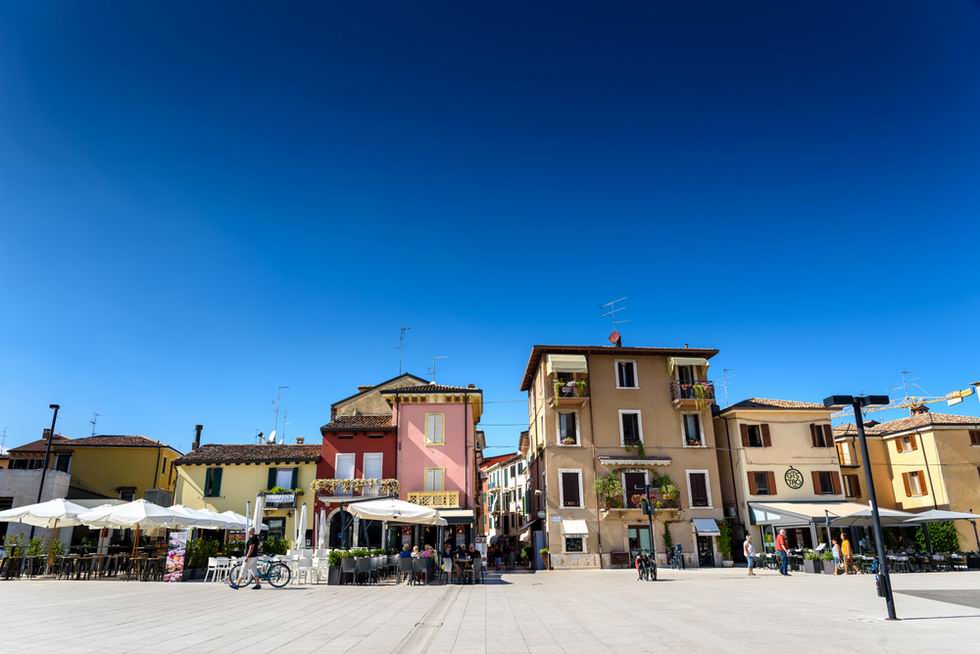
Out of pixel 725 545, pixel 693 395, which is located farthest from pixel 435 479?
pixel 725 545

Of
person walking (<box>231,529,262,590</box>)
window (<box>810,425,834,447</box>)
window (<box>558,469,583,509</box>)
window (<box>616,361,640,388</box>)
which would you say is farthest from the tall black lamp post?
window (<box>810,425,834,447</box>)

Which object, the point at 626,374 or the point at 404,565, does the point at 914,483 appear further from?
the point at 404,565

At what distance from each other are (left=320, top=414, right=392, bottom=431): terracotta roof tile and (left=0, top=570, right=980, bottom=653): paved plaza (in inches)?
616

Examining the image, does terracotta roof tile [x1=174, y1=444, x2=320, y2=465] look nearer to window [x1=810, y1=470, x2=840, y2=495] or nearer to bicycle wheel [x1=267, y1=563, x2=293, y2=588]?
bicycle wheel [x1=267, y1=563, x2=293, y2=588]

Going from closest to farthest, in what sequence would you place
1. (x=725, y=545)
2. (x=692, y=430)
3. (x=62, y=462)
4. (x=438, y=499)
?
(x=438, y=499)
(x=725, y=545)
(x=692, y=430)
(x=62, y=462)

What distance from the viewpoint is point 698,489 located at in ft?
118

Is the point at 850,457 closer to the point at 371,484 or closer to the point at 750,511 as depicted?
the point at 750,511

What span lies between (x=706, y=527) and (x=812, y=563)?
7310mm

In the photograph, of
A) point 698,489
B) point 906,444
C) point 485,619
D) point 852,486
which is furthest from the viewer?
point 852,486

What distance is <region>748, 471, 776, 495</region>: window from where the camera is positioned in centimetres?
3690

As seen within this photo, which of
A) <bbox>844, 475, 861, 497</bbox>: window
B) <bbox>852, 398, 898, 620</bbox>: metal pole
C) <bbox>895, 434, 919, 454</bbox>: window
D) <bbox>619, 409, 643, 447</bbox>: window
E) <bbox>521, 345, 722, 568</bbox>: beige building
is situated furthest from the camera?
<bbox>844, 475, 861, 497</bbox>: window

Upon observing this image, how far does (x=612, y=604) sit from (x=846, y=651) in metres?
7.49

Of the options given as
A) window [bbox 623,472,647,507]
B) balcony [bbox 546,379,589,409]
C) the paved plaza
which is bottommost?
the paved plaza

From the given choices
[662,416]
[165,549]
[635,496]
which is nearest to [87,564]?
[165,549]
